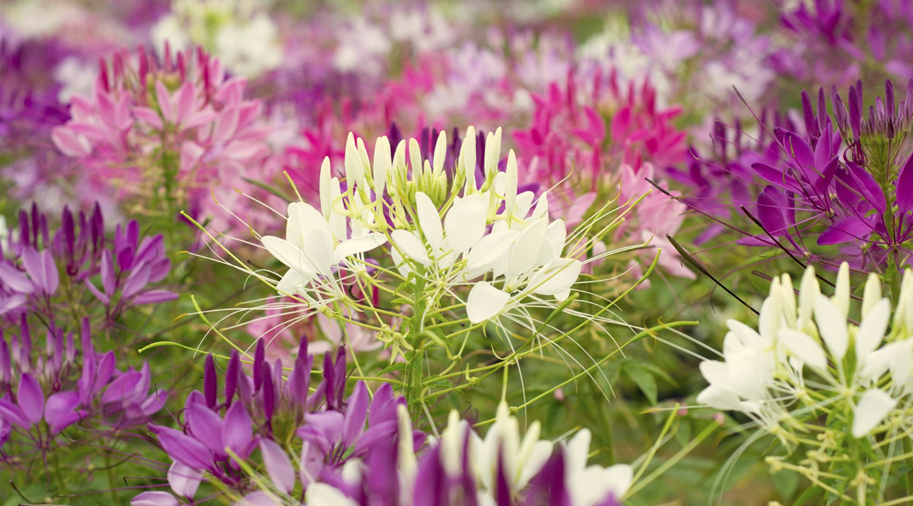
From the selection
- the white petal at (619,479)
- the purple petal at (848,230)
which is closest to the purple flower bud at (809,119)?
the purple petal at (848,230)

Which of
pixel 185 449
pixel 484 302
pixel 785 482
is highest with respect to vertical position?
pixel 484 302

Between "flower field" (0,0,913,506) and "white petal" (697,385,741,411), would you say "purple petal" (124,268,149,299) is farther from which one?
"white petal" (697,385,741,411)

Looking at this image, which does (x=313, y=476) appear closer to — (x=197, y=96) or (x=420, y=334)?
(x=420, y=334)

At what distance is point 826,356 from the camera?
0.66 meters

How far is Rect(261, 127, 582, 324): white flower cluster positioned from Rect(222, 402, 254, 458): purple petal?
0.16 m

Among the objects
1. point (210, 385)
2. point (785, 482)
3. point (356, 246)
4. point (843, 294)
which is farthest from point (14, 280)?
point (785, 482)

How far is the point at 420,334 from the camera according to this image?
70cm

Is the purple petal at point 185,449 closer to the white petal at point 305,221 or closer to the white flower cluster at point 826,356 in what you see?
the white petal at point 305,221

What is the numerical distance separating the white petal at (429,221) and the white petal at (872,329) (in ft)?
1.27

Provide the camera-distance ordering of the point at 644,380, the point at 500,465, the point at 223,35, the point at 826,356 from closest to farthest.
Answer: the point at 500,465 < the point at 826,356 < the point at 644,380 < the point at 223,35

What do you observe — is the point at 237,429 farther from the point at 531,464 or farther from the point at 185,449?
the point at 531,464

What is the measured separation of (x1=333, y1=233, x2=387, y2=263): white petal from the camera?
76 centimetres

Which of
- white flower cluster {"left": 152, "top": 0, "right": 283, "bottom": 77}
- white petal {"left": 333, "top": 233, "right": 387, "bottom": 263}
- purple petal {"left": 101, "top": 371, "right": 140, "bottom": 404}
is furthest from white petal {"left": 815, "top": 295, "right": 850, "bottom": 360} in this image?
white flower cluster {"left": 152, "top": 0, "right": 283, "bottom": 77}

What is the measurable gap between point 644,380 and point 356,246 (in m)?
0.63
